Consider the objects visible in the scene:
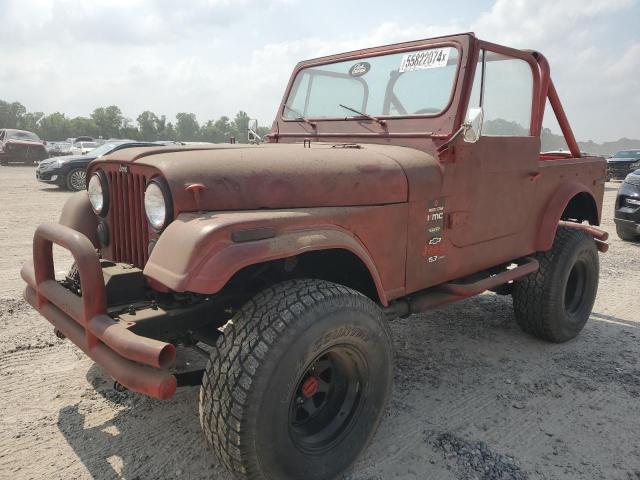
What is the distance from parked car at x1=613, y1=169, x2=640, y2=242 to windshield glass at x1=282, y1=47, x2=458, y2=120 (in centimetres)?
629

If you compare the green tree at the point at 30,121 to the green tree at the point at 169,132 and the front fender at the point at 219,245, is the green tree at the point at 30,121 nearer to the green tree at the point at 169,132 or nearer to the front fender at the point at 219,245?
the green tree at the point at 169,132

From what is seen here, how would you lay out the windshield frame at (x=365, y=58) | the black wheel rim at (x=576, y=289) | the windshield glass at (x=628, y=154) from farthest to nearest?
the windshield glass at (x=628, y=154)
the black wheel rim at (x=576, y=289)
the windshield frame at (x=365, y=58)

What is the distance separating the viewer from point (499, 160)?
332 centimetres

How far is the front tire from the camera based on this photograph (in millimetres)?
1966

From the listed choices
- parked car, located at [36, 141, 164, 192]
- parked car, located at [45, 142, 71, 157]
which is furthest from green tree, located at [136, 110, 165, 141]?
parked car, located at [36, 141, 164, 192]

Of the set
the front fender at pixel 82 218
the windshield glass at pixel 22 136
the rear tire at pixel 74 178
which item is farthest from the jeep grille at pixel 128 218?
the windshield glass at pixel 22 136

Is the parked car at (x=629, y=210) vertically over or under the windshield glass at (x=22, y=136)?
under

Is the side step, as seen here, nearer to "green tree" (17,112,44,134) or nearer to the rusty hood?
the rusty hood

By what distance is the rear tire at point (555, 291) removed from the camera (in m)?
3.92

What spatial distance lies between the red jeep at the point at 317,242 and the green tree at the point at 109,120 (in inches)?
2453

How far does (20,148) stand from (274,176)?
23.5m

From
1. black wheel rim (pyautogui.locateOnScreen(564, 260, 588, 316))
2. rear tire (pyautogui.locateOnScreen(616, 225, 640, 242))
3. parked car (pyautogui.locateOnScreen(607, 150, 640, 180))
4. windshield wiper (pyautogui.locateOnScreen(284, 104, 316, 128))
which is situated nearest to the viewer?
windshield wiper (pyautogui.locateOnScreen(284, 104, 316, 128))

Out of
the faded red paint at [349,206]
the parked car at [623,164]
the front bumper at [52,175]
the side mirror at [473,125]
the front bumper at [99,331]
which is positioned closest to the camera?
the front bumper at [99,331]

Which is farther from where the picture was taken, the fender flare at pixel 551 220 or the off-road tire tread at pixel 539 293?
the off-road tire tread at pixel 539 293
